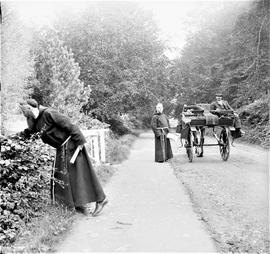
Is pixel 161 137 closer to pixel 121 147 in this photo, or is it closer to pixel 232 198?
pixel 121 147

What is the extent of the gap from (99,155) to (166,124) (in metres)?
2.93

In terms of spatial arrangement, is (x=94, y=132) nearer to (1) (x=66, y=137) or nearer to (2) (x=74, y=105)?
(1) (x=66, y=137)

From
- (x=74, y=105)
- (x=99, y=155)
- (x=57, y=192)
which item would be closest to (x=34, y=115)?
(x=57, y=192)

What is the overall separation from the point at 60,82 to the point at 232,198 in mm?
15047

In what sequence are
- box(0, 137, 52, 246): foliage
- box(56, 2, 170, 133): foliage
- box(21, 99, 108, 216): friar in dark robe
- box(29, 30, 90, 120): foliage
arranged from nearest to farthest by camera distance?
box(0, 137, 52, 246): foliage
box(21, 99, 108, 216): friar in dark robe
box(29, 30, 90, 120): foliage
box(56, 2, 170, 133): foliage

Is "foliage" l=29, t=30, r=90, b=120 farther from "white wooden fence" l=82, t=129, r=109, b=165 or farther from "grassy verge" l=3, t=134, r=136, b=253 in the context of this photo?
"grassy verge" l=3, t=134, r=136, b=253

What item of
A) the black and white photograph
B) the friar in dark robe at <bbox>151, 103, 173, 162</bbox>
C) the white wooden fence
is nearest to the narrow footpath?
the black and white photograph

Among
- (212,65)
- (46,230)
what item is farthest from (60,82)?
(46,230)

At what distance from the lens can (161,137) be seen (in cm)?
1422

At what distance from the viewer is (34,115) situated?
6215 millimetres

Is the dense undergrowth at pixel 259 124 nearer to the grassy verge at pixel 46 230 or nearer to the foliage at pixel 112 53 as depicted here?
the foliage at pixel 112 53

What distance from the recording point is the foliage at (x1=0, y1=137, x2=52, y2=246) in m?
5.33

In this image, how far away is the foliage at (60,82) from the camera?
67.1 feet

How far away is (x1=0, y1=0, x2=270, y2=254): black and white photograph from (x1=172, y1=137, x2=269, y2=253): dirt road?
0.09 feet
